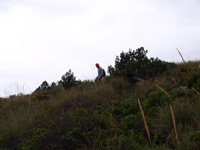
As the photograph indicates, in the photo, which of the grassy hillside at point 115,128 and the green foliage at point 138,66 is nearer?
the grassy hillside at point 115,128

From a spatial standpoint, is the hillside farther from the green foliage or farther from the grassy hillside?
the green foliage

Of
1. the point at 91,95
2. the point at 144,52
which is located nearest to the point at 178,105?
the point at 91,95

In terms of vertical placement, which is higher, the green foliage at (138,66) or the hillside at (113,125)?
the green foliage at (138,66)

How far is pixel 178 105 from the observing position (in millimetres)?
4164

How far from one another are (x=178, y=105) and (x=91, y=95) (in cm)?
323

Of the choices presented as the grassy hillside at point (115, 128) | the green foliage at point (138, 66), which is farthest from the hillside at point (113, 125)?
the green foliage at point (138, 66)

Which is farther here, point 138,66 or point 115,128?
point 138,66

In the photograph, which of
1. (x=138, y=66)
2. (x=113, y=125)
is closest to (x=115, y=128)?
(x=113, y=125)

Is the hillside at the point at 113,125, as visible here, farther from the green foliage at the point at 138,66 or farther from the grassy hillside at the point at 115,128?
the green foliage at the point at 138,66

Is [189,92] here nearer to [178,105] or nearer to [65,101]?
[178,105]

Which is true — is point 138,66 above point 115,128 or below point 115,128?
above

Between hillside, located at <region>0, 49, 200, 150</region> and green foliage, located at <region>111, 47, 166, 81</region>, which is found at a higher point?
green foliage, located at <region>111, 47, 166, 81</region>

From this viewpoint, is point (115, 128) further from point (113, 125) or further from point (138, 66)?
point (138, 66)

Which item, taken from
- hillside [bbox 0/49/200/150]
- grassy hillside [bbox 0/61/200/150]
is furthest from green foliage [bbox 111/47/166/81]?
grassy hillside [bbox 0/61/200/150]
